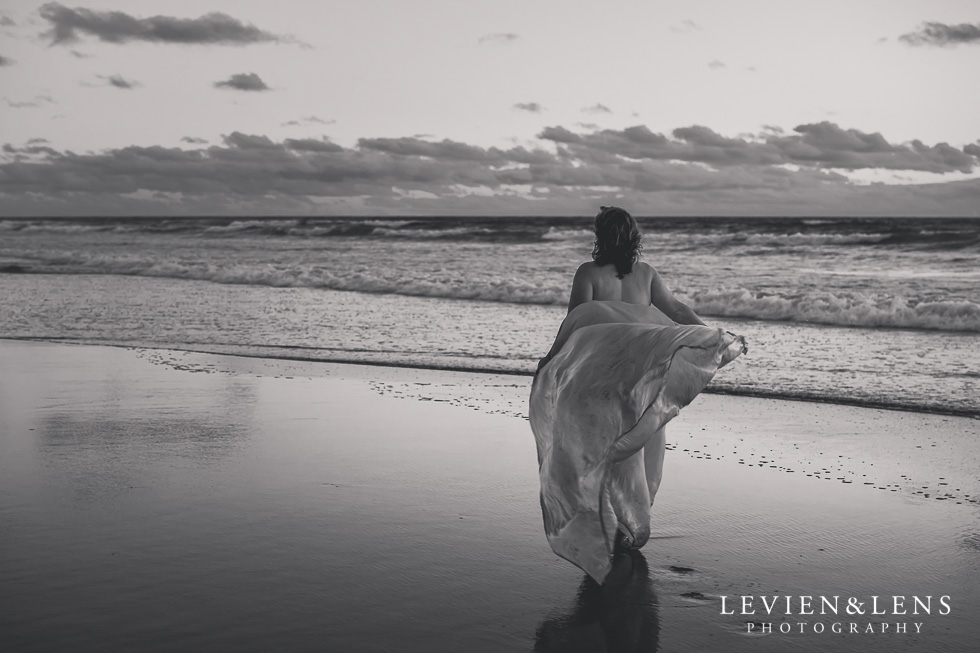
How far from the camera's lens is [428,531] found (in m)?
4.39

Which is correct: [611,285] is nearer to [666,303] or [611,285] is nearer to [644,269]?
[644,269]

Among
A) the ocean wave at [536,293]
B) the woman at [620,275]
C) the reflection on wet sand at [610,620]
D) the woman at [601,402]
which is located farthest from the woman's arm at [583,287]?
the ocean wave at [536,293]

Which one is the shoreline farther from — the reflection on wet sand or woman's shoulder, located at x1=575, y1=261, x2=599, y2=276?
the reflection on wet sand

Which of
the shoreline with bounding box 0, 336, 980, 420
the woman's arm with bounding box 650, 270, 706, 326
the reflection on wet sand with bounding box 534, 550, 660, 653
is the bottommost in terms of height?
the shoreline with bounding box 0, 336, 980, 420

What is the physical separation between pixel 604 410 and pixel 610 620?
0.82m

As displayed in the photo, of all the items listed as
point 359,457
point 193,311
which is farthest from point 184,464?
point 193,311

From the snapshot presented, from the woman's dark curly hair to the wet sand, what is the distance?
4.48 ft

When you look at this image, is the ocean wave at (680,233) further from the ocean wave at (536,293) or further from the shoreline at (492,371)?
the shoreline at (492,371)

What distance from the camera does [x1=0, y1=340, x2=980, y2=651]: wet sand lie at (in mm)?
3295

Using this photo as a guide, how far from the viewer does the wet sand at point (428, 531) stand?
329 centimetres

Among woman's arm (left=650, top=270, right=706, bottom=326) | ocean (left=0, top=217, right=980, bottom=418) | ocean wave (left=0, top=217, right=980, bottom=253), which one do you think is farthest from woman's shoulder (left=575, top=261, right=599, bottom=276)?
ocean wave (left=0, top=217, right=980, bottom=253)

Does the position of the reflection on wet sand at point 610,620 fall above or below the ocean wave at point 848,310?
below

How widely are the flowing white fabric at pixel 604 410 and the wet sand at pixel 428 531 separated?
0.28 m

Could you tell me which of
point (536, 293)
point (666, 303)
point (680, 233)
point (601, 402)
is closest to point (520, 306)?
point (536, 293)
